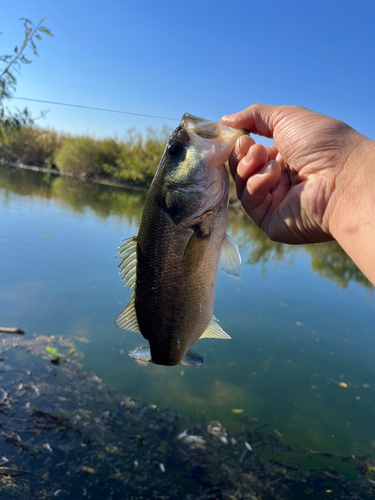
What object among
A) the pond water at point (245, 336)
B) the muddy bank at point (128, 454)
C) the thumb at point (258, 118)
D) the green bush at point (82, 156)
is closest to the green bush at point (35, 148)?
the green bush at point (82, 156)

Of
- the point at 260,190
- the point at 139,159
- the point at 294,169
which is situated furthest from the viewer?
the point at 139,159

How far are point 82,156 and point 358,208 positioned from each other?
46.1 meters

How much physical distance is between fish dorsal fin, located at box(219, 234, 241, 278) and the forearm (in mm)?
587

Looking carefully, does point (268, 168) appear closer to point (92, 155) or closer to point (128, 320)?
point (128, 320)

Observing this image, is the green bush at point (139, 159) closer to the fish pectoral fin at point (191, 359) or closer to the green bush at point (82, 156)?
the green bush at point (82, 156)

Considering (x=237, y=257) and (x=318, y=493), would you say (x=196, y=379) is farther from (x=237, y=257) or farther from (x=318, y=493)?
(x=237, y=257)

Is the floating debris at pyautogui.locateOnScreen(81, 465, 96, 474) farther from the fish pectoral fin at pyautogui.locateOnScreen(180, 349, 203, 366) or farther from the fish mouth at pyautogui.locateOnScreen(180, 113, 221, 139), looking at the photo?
the fish mouth at pyautogui.locateOnScreen(180, 113, 221, 139)

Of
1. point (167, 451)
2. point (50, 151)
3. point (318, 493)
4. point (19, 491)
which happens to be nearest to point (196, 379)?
point (167, 451)

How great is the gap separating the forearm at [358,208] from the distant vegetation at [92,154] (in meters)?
33.0

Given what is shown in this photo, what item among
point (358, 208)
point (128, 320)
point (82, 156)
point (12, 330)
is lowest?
point (12, 330)

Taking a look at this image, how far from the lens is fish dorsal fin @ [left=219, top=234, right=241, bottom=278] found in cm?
193

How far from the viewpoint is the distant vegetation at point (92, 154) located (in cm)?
3797

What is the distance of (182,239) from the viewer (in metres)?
1.75

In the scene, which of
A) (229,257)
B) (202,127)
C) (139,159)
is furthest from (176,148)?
(139,159)
